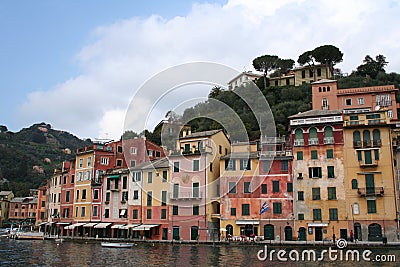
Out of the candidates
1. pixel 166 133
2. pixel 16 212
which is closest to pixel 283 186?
pixel 166 133

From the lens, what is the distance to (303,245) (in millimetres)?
40000

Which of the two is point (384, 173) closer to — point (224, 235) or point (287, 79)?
point (224, 235)

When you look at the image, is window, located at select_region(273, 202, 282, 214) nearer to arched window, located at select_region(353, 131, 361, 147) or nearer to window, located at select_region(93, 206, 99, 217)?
arched window, located at select_region(353, 131, 361, 147)

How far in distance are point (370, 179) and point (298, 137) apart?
8.55 meters

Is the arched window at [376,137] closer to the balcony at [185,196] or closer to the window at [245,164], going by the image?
the window at [245,164]

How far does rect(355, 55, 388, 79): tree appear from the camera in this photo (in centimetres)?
8681

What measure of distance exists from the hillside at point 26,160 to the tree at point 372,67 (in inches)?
3606

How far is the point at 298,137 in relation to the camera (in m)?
47.2

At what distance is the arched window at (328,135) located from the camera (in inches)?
1799

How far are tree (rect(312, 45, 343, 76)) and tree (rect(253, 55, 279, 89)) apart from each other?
10.8 metres

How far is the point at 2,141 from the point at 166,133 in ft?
450

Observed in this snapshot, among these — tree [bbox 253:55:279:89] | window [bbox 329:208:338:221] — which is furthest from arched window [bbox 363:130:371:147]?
tree [bbox 253:55:279:89]

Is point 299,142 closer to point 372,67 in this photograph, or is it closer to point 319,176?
point 319,176

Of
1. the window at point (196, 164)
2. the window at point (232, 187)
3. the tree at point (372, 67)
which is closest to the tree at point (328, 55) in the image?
the tree at point (372, 67)
